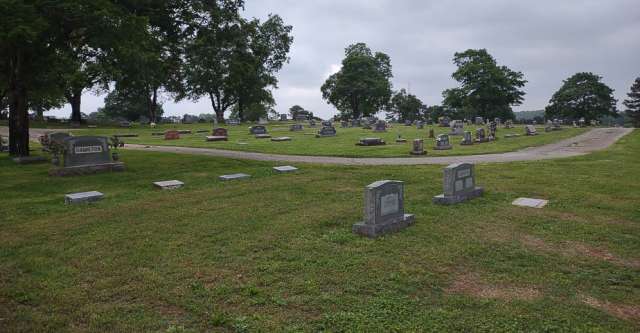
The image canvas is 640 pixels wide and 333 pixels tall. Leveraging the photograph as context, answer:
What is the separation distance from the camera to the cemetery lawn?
435cm

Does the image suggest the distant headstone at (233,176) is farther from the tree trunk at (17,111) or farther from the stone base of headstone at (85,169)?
the tree trunk at (17,111)

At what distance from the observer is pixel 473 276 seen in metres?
5.47

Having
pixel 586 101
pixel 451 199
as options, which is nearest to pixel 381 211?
pixel 451 199

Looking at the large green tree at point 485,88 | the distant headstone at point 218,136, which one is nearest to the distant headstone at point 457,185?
the distant headstone at point 218,136

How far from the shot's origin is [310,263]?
588 centimetres

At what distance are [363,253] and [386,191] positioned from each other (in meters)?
1.63

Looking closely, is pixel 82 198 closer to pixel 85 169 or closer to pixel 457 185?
pixel 85 169

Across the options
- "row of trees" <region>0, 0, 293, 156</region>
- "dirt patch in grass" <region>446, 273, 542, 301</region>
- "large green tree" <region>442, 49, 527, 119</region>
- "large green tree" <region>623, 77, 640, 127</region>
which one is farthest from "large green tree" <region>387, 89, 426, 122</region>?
"dirt patch in grass" <region>446, 273, 542, 301</region>

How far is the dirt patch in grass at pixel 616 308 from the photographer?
4.46 metres

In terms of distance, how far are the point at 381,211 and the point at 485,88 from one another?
6339cm

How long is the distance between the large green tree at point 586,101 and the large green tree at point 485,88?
918cm

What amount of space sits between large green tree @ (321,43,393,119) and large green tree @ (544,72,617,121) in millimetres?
28951

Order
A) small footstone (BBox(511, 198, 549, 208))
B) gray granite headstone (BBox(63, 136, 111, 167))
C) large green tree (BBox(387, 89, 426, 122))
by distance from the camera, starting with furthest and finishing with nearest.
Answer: large green tree (BBox(387, 89, 426, 122)), gray granite headstone (BBox(63, 136, 111, 167)), small footstone (BBox(511, 198, 549, 208))

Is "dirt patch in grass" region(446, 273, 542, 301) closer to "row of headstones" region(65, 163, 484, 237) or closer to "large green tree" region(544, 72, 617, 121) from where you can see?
"row of headstones" region(65, 163, 484, 237)
